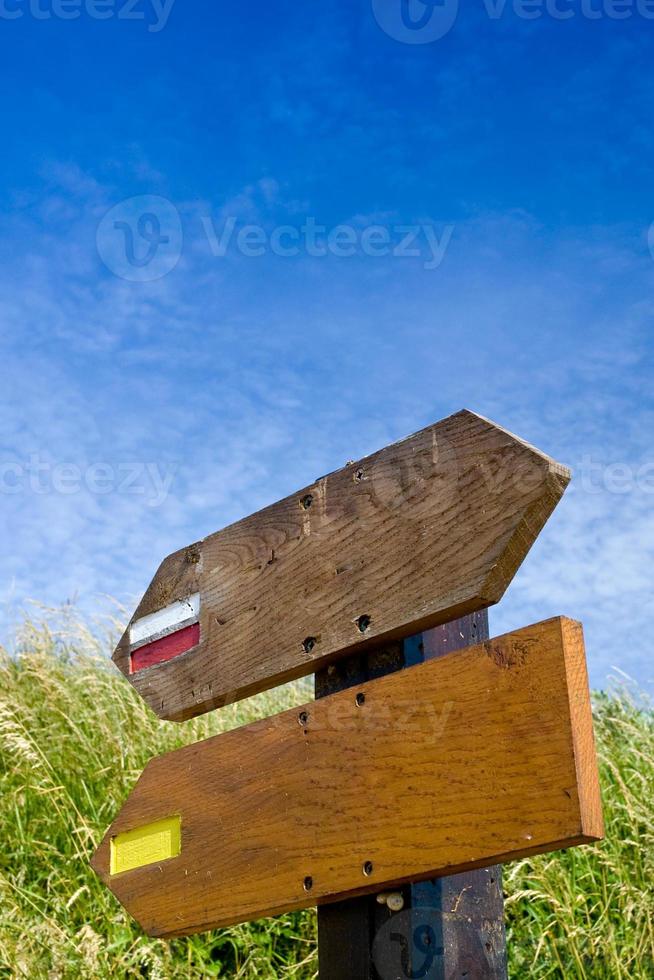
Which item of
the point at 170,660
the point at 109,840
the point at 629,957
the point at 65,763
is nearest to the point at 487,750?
the point at 170,660

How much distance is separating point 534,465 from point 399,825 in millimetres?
533

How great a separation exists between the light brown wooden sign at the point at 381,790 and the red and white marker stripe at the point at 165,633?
0.72ft

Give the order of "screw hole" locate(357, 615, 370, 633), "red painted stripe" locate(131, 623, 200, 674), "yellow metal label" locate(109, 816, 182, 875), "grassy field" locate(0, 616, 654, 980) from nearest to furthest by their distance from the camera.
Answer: "screw hole" locate(357, 615, 370, 633)
"yellow metal label" locate(109, 816, 182, 875)
"red painted stripe" locate(131, 623, 200, 674)
"grassy field" locate(0, 616, 654, 980)

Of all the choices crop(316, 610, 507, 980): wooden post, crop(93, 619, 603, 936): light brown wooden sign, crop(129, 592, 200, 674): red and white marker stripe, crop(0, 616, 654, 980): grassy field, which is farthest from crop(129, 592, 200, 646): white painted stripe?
crop(0, 616, 654, 980): grassy field

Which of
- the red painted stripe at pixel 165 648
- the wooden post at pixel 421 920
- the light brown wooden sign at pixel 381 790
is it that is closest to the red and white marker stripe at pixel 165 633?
the red painted stripe at pixel 165 648

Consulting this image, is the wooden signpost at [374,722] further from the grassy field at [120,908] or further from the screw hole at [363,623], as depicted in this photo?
the grassy field at [120,908]

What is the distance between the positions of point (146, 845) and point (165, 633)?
40 cm

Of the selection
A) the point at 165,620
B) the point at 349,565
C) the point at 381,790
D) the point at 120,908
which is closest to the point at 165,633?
the point at 165,620

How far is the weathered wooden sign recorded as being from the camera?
1.38 m

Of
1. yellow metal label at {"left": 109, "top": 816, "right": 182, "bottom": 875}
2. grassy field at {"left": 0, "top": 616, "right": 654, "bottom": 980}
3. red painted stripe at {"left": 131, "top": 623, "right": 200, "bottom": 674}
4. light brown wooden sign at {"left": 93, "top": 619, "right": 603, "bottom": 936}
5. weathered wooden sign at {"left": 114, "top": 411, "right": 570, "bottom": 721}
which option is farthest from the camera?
grassy field at {"left": 0, "top": 616, "right": 654, "bottom": 980}

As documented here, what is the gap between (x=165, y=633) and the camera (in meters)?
1.99

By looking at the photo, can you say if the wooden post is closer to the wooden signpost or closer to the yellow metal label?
the wooden signpost

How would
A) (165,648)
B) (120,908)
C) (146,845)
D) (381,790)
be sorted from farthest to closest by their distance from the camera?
1. (120,908)
2. (165,648)
3. (146,845)
4. (381,790)

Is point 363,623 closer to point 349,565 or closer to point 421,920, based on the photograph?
point 349,565
